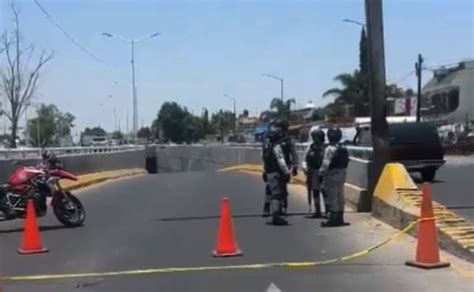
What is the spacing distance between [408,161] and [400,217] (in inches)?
514

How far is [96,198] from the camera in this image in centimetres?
2269

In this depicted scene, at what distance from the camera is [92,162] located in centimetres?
3519

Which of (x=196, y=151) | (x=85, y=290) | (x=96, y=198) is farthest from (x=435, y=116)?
(x=85, y=290)

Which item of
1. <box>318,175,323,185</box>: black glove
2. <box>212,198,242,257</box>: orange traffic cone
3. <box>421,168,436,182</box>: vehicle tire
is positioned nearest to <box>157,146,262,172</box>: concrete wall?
<box>421,168,436,182</box>: vehicle tire

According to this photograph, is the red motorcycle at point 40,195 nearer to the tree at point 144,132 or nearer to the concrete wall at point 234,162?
the concrete wall at point 234,162

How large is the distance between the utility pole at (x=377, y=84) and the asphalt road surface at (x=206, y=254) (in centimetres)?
127

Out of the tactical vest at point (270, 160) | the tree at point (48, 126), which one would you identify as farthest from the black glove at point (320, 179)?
the tree at point (48, 126)

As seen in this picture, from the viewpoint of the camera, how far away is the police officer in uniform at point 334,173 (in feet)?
45.7

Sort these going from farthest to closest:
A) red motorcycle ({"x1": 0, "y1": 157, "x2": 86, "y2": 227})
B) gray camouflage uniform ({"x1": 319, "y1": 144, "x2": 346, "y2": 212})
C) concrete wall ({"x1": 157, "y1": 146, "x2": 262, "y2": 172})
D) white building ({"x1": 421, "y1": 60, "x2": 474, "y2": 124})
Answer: white building ({"x1": 421, "y1": 60, "x2": 474, "y2": 124}) → concrete wall ({"x1": 157, "y1": 146, "x2": 262, "y2": 172}) → red motorcycle ({"x1": 0, "y1": 157, "x2": 86, "y2": 227}) → gray camouflage uniform ({"x1": 319, "y1": 144, "x2": 346, "y2": 212})

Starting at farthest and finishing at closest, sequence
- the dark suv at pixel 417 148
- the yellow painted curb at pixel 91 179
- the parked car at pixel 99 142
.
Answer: the parked car at pixel 99 142 < the yellow painted curb at pixel 91 179 < the dark suv at pixel 417 148

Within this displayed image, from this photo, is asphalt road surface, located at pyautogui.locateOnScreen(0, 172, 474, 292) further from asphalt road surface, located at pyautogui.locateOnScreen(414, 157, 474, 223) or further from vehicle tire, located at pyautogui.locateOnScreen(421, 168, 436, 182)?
vehicle tire, located at pyautogui.locateOnScreen(421, 168, 436, 182)

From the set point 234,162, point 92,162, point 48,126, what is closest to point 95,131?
point 48,126

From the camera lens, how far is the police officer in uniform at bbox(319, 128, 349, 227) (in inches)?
549

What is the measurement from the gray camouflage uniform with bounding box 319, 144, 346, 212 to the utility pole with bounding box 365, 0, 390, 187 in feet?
6.95
